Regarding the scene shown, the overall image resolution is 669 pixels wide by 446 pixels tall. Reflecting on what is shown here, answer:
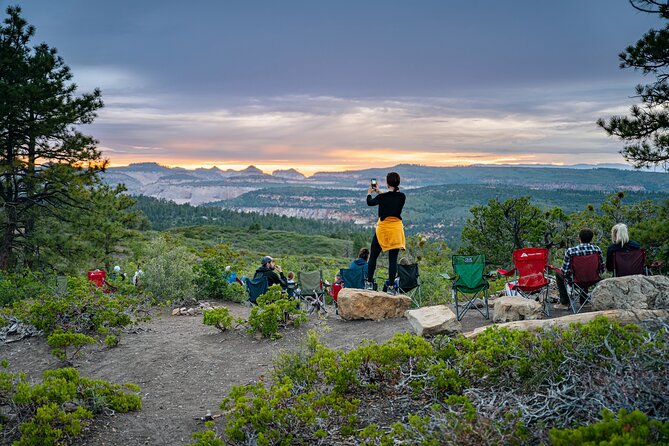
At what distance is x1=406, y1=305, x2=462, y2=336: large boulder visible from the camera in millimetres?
5645

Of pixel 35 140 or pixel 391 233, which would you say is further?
pixel 35 140

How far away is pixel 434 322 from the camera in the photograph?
18.7 feet

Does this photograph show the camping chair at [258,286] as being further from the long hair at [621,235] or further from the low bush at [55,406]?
the long hair at [621,235]

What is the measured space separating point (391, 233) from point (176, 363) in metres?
3.35

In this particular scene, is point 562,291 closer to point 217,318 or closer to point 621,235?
point 621,235

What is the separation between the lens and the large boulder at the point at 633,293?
5.73 meters

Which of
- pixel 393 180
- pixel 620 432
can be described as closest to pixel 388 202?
pixel 393 180

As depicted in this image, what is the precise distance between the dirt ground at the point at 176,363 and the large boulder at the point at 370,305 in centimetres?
→ 16

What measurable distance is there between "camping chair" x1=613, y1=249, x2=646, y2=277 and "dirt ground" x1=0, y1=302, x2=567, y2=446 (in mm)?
924

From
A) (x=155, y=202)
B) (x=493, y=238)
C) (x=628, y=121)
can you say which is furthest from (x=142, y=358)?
Answer: (x=155, y=202)

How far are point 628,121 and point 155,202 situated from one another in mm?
136481

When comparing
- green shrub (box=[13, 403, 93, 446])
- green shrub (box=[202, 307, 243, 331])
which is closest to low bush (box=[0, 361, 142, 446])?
green shrub (box=[13, 403, 93, 446])

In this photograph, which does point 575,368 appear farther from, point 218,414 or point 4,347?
point 4,347

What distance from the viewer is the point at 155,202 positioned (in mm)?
134500
